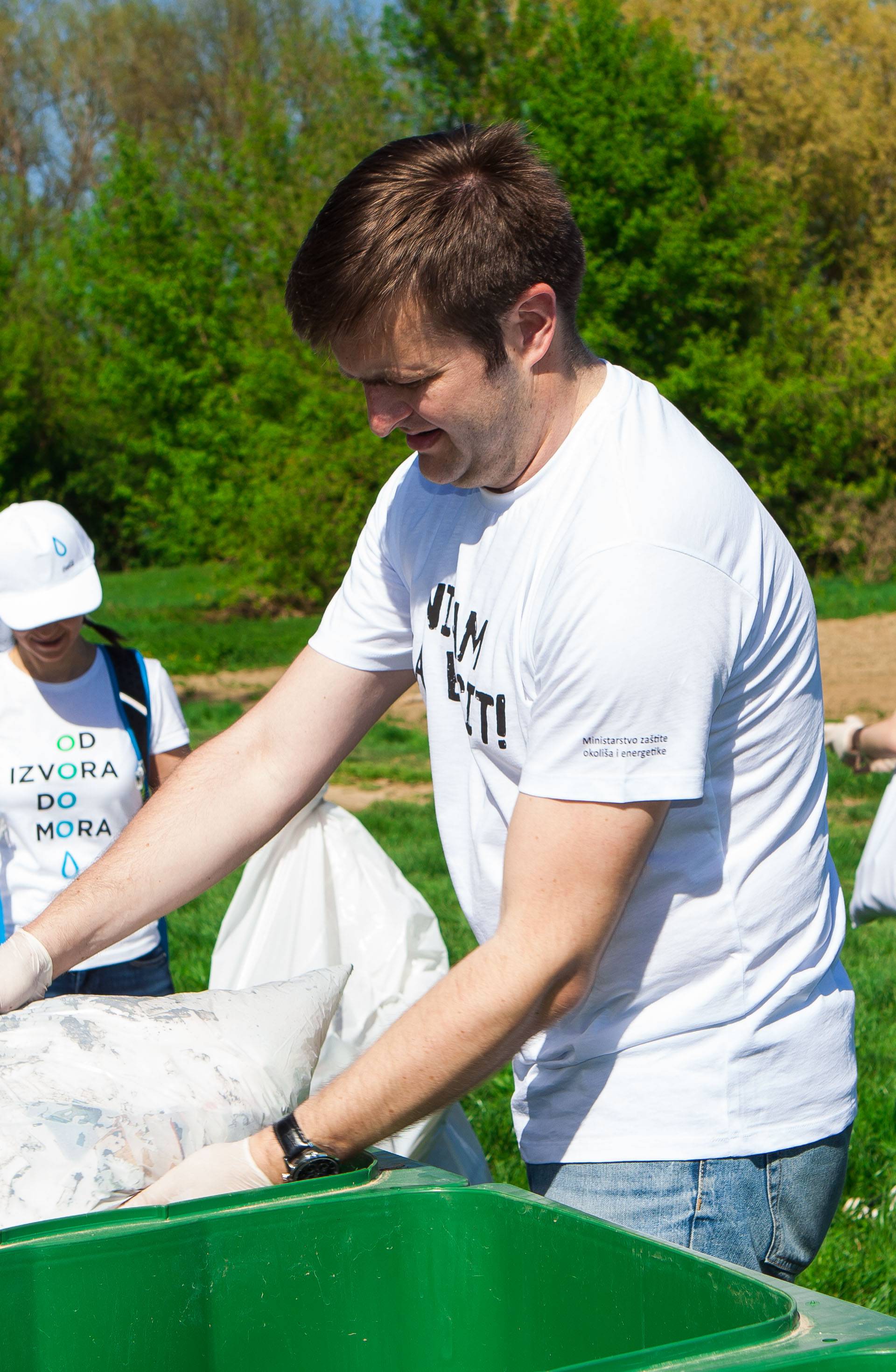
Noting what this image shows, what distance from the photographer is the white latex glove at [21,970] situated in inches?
69.6

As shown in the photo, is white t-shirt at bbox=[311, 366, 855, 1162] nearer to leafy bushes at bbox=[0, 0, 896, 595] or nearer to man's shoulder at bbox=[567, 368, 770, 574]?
man's shoulder at bbox=[567, 368, 770, 574]

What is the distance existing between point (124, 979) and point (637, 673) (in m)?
2.22

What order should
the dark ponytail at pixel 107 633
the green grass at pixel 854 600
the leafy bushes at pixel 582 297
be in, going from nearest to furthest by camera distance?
the dark ponytail at pixel 107 633 → the green grass at pixel 854 600 → the leafy bushes at pixel 582 297

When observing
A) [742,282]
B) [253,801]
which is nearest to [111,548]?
[742,282]

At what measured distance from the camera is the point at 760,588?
1.47m

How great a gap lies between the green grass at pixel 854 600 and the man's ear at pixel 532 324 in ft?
45.4

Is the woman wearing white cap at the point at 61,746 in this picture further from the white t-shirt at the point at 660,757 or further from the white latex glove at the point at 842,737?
the white t-shirt at the point at 660,757

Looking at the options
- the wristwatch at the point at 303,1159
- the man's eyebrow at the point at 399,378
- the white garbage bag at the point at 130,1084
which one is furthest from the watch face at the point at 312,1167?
the man's eyebrow at the point at 399,378

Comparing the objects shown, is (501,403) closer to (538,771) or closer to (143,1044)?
(538,771)

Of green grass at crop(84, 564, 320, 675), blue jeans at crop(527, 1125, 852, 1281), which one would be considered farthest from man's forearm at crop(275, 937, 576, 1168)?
green grass at crop(84, 564, 320, 675)

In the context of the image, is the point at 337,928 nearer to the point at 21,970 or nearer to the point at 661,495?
the point at 21,970

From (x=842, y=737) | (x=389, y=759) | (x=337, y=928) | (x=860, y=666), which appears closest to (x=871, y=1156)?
(x=842, y=737)

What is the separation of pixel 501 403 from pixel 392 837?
5.75 m

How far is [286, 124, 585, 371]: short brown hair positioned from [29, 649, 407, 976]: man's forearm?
0.57 meters
